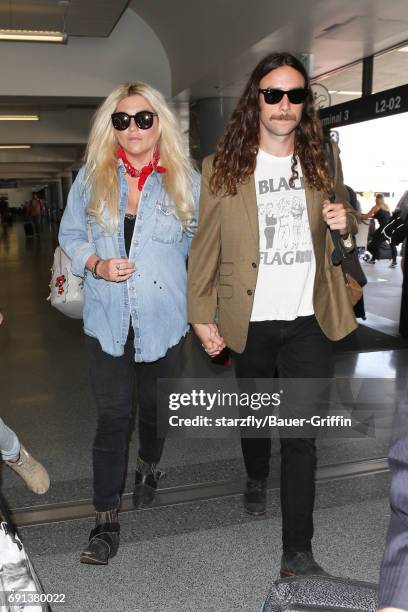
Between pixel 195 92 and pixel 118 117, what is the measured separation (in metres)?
8.89

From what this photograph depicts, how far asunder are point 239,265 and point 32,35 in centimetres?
860

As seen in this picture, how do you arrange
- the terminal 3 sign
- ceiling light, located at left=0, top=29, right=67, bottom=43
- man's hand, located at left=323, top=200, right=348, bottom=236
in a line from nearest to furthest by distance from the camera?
1. man's hand, located at left=323, top=200, right=348, bottom=236
2. the terminal 3 sign
3. ceiling light, located at left=0, top=29, right=67, bottom=43

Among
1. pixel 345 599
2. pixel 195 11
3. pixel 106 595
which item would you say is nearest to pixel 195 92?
pixel 195 11

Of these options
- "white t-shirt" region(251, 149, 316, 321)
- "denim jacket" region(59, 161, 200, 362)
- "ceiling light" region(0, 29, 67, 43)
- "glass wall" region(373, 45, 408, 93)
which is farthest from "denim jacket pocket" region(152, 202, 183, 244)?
"ceiling light" region(0, 29, 67, 43)

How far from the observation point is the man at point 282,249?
2348 mm

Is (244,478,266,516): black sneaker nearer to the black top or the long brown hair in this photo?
the black top

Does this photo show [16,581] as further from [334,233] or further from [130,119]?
[130,119]

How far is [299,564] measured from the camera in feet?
7.79

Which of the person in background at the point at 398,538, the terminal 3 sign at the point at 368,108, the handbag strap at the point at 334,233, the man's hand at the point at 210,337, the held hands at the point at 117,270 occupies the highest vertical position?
the terminal 3 sign at the point at 368,108

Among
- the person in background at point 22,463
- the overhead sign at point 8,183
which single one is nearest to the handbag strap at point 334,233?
the person in background at point 22,463

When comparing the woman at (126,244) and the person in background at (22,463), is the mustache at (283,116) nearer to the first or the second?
the woman at (126,244)

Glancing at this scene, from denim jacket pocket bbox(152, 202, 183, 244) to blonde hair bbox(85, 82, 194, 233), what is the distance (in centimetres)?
3

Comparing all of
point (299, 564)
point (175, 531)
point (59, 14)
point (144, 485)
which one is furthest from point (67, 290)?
point (59, 14)

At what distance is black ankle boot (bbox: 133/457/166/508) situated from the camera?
10.1 feet
